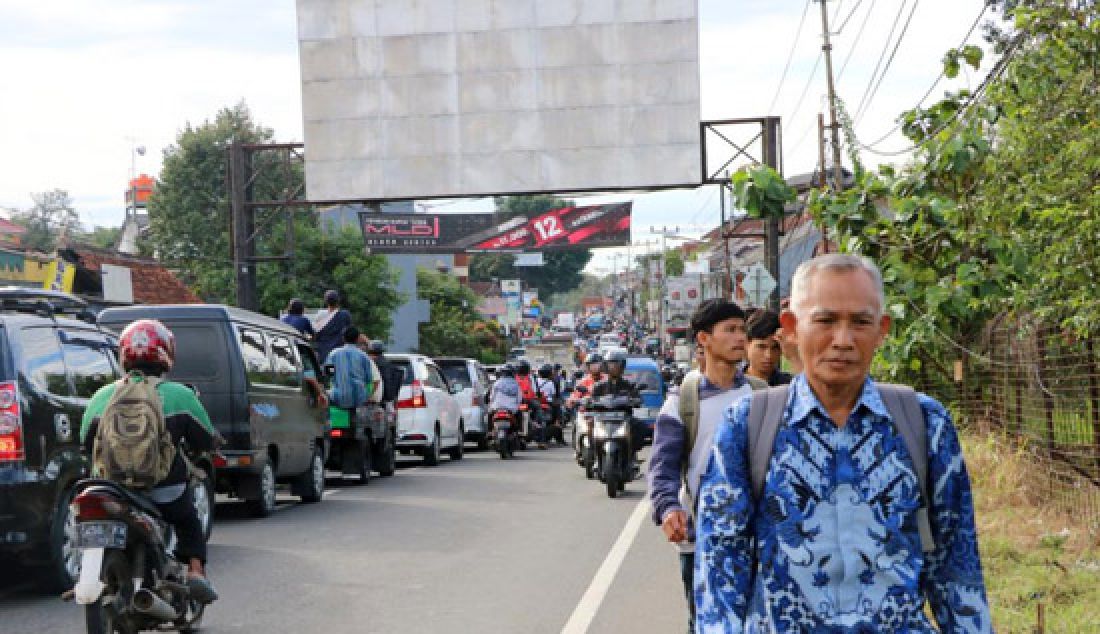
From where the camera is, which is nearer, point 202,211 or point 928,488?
point 928,488

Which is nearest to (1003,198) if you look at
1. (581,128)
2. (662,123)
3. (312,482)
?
(312,482)

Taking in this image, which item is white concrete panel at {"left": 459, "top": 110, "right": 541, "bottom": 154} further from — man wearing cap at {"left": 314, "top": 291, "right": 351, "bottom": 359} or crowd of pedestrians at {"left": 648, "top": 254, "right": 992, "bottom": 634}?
crowd of pedestrians at {"left": 648, "top": 254, "right": 992, "bottom": 634}

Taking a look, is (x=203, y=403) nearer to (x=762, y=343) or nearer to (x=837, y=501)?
(x=762, y=343)

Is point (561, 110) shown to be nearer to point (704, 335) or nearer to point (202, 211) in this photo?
point (704, 335)

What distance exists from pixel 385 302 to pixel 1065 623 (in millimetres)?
44998

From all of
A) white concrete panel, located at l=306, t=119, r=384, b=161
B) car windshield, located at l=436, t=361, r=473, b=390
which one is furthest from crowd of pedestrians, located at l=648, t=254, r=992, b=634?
white concrete panel, located at l=306, t=119, r=384, b=161

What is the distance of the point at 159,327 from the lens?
7.65m

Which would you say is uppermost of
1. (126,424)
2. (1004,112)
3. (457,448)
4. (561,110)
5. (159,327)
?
(561,110)

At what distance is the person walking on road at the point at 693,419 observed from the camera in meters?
5.94

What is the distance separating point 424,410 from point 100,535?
1536cm

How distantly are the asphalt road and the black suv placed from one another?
1.34 ft

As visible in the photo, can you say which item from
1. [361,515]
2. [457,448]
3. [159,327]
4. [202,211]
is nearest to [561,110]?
[457,448]

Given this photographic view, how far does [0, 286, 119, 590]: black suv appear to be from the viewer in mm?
9109

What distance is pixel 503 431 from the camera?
2469 centimetres
